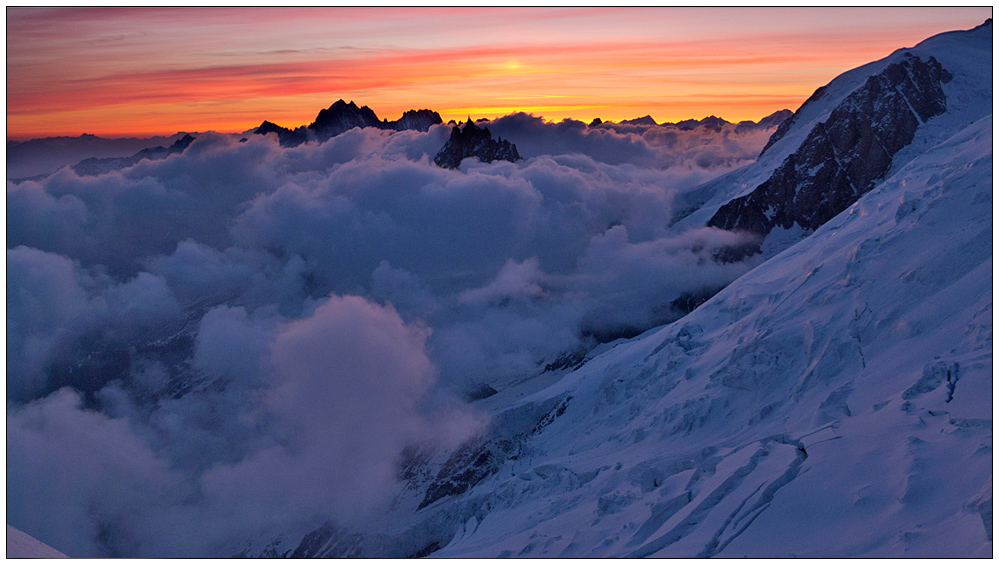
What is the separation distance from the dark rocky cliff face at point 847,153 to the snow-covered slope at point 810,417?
161 m

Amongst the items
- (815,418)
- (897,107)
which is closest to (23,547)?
(815,418)

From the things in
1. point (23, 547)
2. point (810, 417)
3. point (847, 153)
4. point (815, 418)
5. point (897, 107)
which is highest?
point (897, 107)

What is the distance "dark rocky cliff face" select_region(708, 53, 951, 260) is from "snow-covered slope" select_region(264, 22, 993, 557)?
528ft

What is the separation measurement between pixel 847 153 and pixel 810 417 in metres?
191

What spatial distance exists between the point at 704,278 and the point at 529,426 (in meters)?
143

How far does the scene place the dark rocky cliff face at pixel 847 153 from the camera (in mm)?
163375

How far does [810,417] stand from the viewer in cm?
2108

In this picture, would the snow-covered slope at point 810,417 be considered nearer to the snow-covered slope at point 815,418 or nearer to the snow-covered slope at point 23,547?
the snow-covered slope at point 815,418

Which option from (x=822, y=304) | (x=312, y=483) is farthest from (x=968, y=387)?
(x=312, y=483)

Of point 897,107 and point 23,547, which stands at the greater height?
point 897,107

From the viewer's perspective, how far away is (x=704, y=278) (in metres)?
175

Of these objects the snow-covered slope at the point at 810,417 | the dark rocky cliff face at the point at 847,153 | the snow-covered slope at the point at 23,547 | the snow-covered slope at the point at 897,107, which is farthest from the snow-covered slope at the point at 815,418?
the dark rocky cliff face at the point at 847,153

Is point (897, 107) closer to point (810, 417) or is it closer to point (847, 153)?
point (847, 153)

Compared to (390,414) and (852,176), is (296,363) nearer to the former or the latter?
(390,414)
